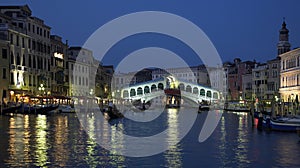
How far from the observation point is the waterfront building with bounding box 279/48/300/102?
53031 millimetres

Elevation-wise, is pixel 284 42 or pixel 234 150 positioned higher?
pixel 284 42

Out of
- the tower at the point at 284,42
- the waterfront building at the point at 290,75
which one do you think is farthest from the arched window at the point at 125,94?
the waterfront building at the point at 290,75

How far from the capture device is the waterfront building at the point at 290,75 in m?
53.0

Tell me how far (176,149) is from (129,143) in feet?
7.99

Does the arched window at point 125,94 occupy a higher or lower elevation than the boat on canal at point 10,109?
higher

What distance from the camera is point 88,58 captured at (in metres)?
75.1

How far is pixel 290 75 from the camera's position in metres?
55.8

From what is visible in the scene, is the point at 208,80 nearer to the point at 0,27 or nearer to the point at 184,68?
the point at 184,68

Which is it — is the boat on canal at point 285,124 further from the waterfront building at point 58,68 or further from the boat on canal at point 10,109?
the waterfront building at point 58,68

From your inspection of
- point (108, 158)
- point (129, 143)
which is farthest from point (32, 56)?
point (108, 158)

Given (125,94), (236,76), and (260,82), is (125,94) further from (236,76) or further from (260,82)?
(260,82)

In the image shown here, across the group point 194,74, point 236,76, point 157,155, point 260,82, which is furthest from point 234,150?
point 194,74

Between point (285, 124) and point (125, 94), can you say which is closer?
point (285, 124)

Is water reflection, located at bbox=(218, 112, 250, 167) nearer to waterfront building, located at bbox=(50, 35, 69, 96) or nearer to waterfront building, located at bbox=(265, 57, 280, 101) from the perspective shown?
waterfront building, located at bbox=(50, 35, 69, 96)
